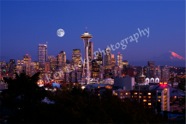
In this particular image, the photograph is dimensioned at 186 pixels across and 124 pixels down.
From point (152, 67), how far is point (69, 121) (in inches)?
4207

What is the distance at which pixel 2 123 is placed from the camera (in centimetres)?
1158

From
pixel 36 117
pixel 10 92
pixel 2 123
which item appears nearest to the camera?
pixel 36 117

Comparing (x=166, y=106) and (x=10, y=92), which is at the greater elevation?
(x=10, y=92)

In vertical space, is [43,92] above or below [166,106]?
above

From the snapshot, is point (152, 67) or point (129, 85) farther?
point (152, 67)

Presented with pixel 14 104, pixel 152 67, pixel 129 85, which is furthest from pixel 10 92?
pixel 152 67

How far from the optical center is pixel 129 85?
68.0 meters

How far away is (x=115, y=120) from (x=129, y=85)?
57725mm

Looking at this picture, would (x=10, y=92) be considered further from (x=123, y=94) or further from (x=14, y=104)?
(x=123, y=94)

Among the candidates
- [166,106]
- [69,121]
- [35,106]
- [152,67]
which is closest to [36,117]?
[35,106]

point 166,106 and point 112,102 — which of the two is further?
point 166,106

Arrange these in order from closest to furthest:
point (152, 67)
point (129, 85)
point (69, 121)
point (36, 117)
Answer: point (69, 121) → point (36, 117) → point (129, 85) → point (152, 67)

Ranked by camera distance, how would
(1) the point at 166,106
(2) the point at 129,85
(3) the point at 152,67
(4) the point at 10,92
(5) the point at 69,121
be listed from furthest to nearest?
(3) the point at 152,67 < (2) the point at 129,85 < (1) the point at 166,106 < (4) the point at 10,92 < (5) the point at 69,121

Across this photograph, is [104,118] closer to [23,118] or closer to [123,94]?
[23,118]
